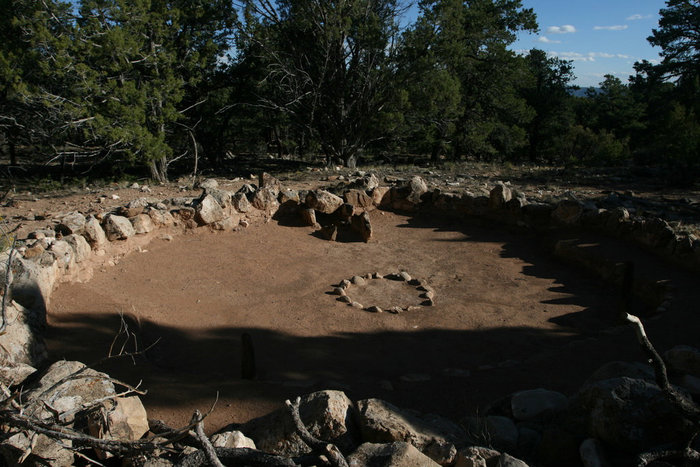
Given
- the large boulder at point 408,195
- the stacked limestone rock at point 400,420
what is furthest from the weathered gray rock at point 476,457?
the large boulder at point 408,195

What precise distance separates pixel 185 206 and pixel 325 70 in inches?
328

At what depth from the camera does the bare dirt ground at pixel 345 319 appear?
16.9ft

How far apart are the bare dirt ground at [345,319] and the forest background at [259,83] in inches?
161

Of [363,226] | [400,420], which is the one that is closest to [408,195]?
[363,226]

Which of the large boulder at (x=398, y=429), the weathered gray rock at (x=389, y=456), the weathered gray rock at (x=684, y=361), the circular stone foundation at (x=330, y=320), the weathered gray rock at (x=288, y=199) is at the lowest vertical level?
the circular stone foundation at (x=330, y=320)

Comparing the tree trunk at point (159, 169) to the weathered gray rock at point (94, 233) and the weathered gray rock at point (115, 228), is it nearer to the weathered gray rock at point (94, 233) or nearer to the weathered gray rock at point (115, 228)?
the weathered gray rock at point (115, 228)

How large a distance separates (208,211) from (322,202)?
238 centimetres

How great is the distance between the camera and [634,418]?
10.6ft

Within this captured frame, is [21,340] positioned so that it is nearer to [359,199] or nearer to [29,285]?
[29,285]

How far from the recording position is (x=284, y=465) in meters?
2.96

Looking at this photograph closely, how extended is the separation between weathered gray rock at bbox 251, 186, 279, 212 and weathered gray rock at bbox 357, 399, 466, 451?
298 inches

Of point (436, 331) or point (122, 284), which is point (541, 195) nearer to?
point (436, 331)

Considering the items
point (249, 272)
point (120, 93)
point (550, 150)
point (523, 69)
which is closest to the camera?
point (249, 272)

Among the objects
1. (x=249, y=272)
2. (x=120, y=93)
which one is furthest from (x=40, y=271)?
(x=120, y=93)
